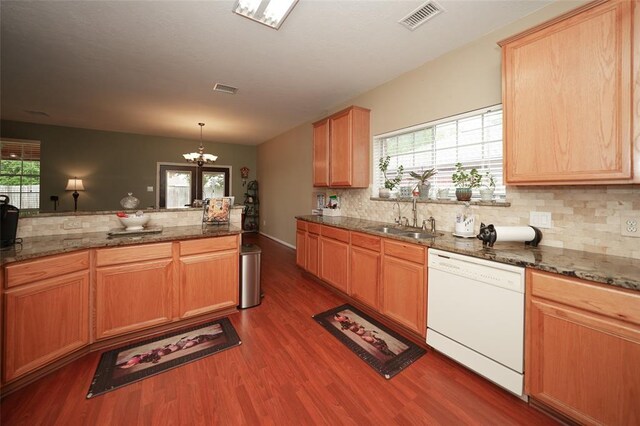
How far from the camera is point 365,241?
271 cm

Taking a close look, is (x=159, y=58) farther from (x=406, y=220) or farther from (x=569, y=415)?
(x=569, y=415)

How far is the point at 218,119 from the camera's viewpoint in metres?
5.11

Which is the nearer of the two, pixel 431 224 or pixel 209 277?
pixel 209 277

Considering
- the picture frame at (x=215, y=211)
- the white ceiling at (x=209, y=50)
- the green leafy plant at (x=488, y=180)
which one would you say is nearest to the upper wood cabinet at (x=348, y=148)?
the white ceiling at (x=209, y=50)

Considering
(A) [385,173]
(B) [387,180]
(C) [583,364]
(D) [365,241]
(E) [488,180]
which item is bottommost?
(C) [583,364]

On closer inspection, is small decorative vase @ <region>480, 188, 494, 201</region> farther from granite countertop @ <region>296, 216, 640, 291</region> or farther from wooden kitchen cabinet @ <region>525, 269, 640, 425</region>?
wooden kitchen cabinet @ <region>525, 269, 640, 425</region>

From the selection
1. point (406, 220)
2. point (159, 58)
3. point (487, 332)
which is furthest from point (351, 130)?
point (487, 332)

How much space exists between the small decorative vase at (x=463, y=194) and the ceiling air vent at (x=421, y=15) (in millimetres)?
1496

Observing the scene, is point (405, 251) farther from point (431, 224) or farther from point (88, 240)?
point (88, 240)

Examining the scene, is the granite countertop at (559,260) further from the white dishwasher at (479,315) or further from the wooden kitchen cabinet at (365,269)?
the wooden kitchen cabinet at (365,269)

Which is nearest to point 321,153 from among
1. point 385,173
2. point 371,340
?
point 385,173

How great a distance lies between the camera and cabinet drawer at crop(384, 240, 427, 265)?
2.11 metres

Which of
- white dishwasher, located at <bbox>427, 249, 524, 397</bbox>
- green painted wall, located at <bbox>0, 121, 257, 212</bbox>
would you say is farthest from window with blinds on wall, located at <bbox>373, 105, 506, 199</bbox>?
green painted wall, located at <bbox>0, 121, 257, 212</bbox>

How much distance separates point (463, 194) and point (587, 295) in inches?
49.0
